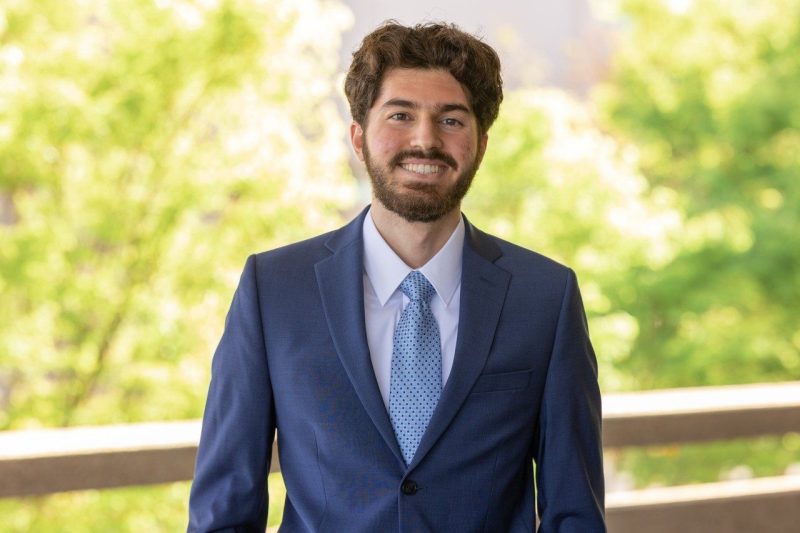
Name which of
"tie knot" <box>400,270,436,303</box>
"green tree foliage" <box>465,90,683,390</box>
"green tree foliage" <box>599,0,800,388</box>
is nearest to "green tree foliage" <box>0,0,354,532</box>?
"green tree foliage" <box>465,90,683,390</box>

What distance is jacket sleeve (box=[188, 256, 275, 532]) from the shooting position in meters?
1.51

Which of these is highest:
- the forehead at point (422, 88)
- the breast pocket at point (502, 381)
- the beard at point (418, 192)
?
the forehead at point (422, 88)

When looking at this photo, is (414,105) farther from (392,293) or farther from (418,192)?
(392,293)

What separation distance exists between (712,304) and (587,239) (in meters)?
1.35

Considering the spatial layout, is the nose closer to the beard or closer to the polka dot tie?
the beard

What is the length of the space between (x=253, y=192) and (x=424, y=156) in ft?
21.5

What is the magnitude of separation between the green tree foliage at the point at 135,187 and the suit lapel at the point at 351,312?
6.03 meters

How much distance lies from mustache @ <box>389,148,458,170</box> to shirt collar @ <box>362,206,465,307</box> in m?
0.14

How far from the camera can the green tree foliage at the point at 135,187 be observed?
7.34 m

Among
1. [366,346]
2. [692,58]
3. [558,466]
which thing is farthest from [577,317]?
[692,58]

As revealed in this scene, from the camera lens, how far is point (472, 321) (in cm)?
154

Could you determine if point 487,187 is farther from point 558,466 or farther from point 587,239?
point 558,466

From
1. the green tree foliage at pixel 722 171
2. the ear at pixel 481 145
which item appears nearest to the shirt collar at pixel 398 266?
the ear at pixel 481 145

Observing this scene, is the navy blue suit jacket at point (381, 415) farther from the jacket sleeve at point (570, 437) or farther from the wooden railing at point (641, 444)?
the wooden railing at point (641, 444)
